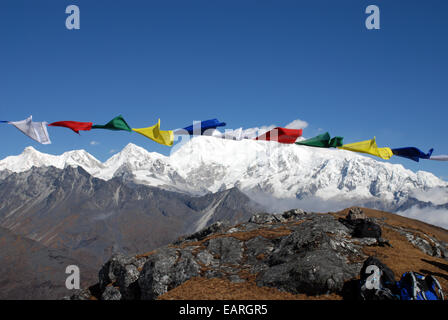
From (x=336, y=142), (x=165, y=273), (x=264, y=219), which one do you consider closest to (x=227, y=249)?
(x=165, y=273)

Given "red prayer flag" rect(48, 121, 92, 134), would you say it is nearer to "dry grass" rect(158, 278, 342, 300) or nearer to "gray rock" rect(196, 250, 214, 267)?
"dry grass" rect(158, 278, 342, 300)

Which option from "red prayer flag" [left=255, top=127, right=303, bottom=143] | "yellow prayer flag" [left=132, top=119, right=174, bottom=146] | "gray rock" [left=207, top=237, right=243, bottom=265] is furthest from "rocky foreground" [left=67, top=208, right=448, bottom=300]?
"yellow prayer flag" [left=132, top=119, right=174, bottom=146]

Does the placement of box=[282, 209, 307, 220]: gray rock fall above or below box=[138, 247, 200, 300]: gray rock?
below

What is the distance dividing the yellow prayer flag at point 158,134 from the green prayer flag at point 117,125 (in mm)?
508

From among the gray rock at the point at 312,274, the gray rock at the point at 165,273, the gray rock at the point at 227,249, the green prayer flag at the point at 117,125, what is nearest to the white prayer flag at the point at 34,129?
the green prayer flag at the point at 117,125

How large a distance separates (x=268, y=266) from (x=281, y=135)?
10468 mm

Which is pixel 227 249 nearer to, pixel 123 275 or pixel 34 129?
pixel 123 275

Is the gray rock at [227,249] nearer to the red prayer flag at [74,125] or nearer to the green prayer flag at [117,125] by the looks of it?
the green prayer flag at [117,125]

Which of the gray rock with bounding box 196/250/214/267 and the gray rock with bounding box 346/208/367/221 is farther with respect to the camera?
the gray rock with bounding box 346/208/367/221

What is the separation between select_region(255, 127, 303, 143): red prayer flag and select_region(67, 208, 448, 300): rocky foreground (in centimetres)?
720

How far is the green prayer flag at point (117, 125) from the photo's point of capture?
1471 cm

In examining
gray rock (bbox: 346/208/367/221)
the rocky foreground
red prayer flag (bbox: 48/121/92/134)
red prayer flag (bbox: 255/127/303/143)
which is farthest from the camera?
gray rock (bbox: 346/208/367/221)

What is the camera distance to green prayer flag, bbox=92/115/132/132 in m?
14.7
